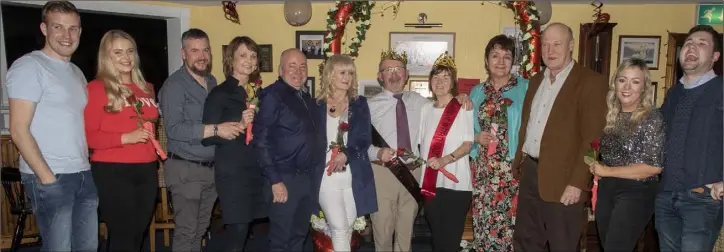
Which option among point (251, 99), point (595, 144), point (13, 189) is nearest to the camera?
point (595, 144)

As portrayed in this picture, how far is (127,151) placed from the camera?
8.63 ft

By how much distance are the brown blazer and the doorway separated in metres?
4.89

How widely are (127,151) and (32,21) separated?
3327 millimetres

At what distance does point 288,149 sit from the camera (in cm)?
294

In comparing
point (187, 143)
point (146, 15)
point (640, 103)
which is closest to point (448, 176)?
point (640, 103)

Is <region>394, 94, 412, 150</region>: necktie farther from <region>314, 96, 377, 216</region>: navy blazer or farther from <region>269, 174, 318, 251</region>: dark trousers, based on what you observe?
<region>269, 174, 318, 251</region>: dark trousers

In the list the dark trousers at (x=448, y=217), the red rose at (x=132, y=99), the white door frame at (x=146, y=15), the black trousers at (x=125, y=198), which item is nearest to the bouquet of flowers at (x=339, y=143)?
the dark trousers at (x=448, y=217)

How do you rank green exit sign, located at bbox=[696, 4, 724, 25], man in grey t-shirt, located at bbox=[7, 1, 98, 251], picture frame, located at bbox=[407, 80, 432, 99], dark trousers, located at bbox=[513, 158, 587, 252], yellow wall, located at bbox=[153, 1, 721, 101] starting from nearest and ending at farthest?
man in grey t-shirt, located at bbox=[7, 1, 98, 251] → dark trousers, located at bbox=[513, 158, 587, 252] → green exit sign, located at bbox=[696, 4, 724, 25] → yellow wall, located at bbox=[153, 1, 721, 101] → picture frame, located at bbox=[407, 80, 432, 99]

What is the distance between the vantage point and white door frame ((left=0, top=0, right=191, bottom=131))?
186 inches

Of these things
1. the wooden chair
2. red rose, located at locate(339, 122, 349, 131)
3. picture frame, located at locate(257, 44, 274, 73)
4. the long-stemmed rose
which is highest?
picture frame, located at locate(257, 44, 274, 73)

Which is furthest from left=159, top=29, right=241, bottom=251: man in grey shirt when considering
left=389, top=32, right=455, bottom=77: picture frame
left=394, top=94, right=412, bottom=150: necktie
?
left=389, top=32, right=455, bottom=77: picture frame

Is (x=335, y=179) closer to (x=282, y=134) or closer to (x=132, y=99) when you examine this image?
(x=282, y=134)

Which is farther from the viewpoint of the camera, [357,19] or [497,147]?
[357,19]

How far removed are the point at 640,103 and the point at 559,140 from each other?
47 cm
